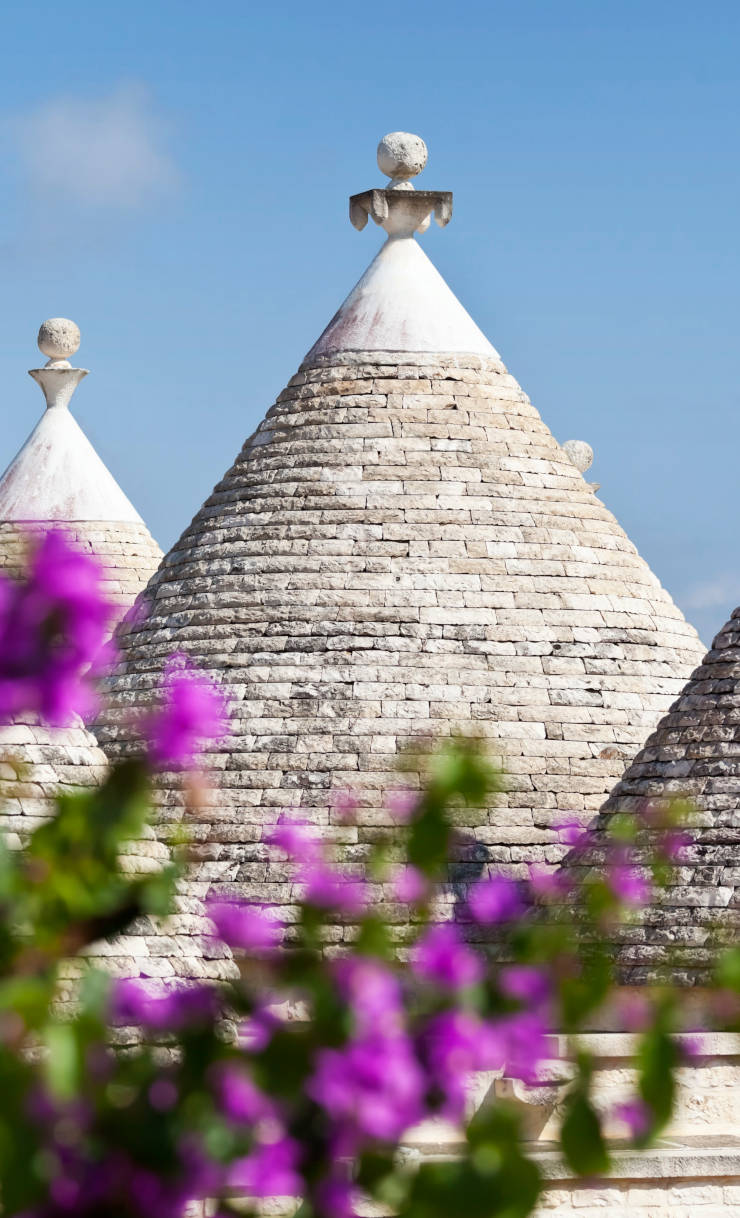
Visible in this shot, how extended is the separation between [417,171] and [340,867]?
6234 mm

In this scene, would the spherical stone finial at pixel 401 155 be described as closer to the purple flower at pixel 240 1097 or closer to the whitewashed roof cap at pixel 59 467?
the whitewashed roof cap at pixel 59 467

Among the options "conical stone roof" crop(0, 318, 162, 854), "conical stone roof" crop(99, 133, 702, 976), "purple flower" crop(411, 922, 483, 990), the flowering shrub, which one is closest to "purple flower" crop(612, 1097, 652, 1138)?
the flowering shrub

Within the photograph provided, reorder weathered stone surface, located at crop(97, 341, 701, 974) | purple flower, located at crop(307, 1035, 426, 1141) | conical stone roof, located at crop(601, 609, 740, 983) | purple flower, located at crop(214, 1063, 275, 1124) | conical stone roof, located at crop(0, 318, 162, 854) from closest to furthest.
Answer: purple flower, located at crop(307, 1035, 426, 1141) → purple flower, located at crop(214, 1063, 275, 1124) → conical stone roof, located at crop(601, 609, 740, 983) → weathered stone surface, located at crop(97, 341, 701, 974) → conical stone roof, located at crop(0, 318, 162, 854)

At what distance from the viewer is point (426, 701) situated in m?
15.7

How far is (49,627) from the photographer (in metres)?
3.25

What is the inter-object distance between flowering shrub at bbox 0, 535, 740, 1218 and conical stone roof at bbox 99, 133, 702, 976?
11.2 metres

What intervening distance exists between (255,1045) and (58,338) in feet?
66.2

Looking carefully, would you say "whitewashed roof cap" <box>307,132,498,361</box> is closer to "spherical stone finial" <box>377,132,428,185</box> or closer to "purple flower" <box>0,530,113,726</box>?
"spherical stone finial" <box>377,132,428,185</box>

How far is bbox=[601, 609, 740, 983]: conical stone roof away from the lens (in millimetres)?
12586

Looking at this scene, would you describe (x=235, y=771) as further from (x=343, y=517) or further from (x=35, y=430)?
(x=35, y=430)

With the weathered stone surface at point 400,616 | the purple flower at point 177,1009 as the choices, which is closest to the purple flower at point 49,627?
the purple flower at point 177,1009

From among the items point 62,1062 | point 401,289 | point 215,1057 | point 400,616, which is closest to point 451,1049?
point 215,1057

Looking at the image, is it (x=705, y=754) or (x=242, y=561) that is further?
(x=242, y=561)

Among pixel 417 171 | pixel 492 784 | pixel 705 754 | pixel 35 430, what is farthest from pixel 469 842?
pixel 492 784
